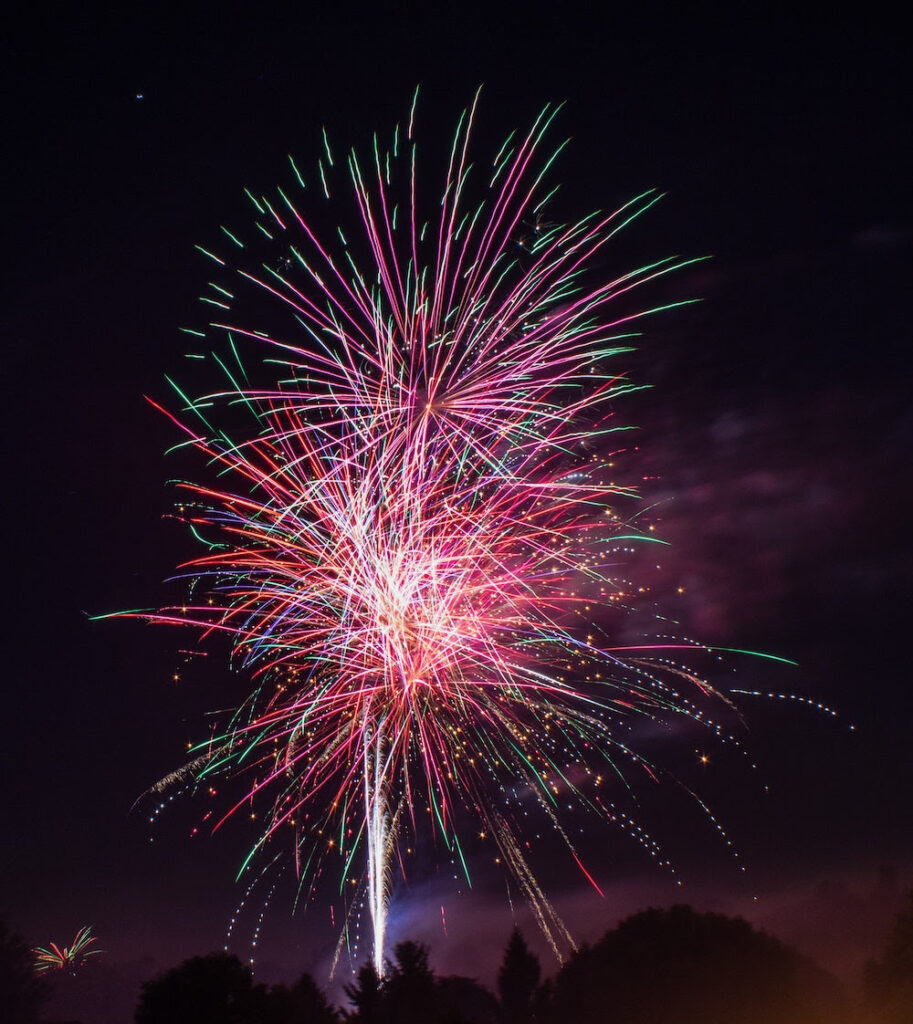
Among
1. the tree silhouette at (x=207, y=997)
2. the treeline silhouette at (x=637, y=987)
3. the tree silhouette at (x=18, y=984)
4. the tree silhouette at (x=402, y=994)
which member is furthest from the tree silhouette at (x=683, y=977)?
the tree silhouette at (x=18, y=984)

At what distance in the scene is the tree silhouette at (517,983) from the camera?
3195cm

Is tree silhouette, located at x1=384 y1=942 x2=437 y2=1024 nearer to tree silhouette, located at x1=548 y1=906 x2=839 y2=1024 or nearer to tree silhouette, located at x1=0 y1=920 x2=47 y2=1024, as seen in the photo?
tree silhouette, located at x1=548 y1=906 x2=839 y2=1024

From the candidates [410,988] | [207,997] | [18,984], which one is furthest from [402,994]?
[18,984]

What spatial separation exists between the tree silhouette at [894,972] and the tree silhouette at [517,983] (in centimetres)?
1316

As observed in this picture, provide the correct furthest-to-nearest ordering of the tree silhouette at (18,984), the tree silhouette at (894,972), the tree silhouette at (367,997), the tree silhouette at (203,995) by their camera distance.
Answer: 1. the tree silhouette at (18,984)
2. the tree silhouette at (894,972)
3. the tree silhouette at (367,997)
4. the tree silhouette at (203,995)

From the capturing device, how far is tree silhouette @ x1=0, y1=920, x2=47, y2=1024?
44.3m

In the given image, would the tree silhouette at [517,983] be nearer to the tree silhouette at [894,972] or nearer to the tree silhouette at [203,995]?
the tree silhouette at [894,972]

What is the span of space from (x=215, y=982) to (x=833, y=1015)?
26912 mm

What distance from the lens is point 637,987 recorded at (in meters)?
36.5

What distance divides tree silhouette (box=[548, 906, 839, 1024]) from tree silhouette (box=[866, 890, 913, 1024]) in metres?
2.57

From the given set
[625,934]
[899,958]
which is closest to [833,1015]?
[899,958]

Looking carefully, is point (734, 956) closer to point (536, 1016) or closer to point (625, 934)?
point (625, 934)

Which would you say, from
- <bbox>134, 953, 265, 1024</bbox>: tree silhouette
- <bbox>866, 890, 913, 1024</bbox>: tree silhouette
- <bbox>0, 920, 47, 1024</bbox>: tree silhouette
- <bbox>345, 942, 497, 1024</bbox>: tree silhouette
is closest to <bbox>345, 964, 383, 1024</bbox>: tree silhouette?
<bbox>345, 942, 497, 1024</bbox>: tree silhouette

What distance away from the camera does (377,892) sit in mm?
17844
